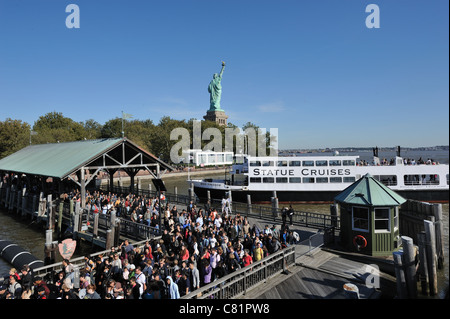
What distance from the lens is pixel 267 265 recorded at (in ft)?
36.9

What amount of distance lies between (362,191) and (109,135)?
89.9 m

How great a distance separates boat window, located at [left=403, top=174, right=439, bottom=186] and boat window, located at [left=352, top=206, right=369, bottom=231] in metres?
28.6

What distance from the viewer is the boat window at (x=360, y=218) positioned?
14227 mm

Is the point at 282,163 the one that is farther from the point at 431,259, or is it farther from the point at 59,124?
the point at 59,124

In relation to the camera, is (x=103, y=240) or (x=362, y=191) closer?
(x=362, y=191)

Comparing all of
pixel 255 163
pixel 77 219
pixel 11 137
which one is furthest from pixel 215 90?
pixel 77 219

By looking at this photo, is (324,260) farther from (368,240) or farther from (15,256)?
(15,256)

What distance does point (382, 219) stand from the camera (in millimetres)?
13977

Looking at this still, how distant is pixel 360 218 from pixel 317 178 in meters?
24.5

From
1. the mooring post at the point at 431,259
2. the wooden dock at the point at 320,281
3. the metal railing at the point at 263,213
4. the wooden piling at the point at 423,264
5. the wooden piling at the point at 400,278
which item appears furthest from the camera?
the metal railing at the point at 263,213

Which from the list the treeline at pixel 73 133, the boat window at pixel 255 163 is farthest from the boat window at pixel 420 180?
the treeline at pixel 73 133

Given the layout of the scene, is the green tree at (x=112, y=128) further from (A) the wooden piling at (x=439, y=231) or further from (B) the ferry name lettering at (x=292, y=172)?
(A) the wooden piling at (x=439, y=231)

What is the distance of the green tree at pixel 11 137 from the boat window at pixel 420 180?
7750cm

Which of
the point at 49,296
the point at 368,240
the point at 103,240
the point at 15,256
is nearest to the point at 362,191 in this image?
the point at 368,240
